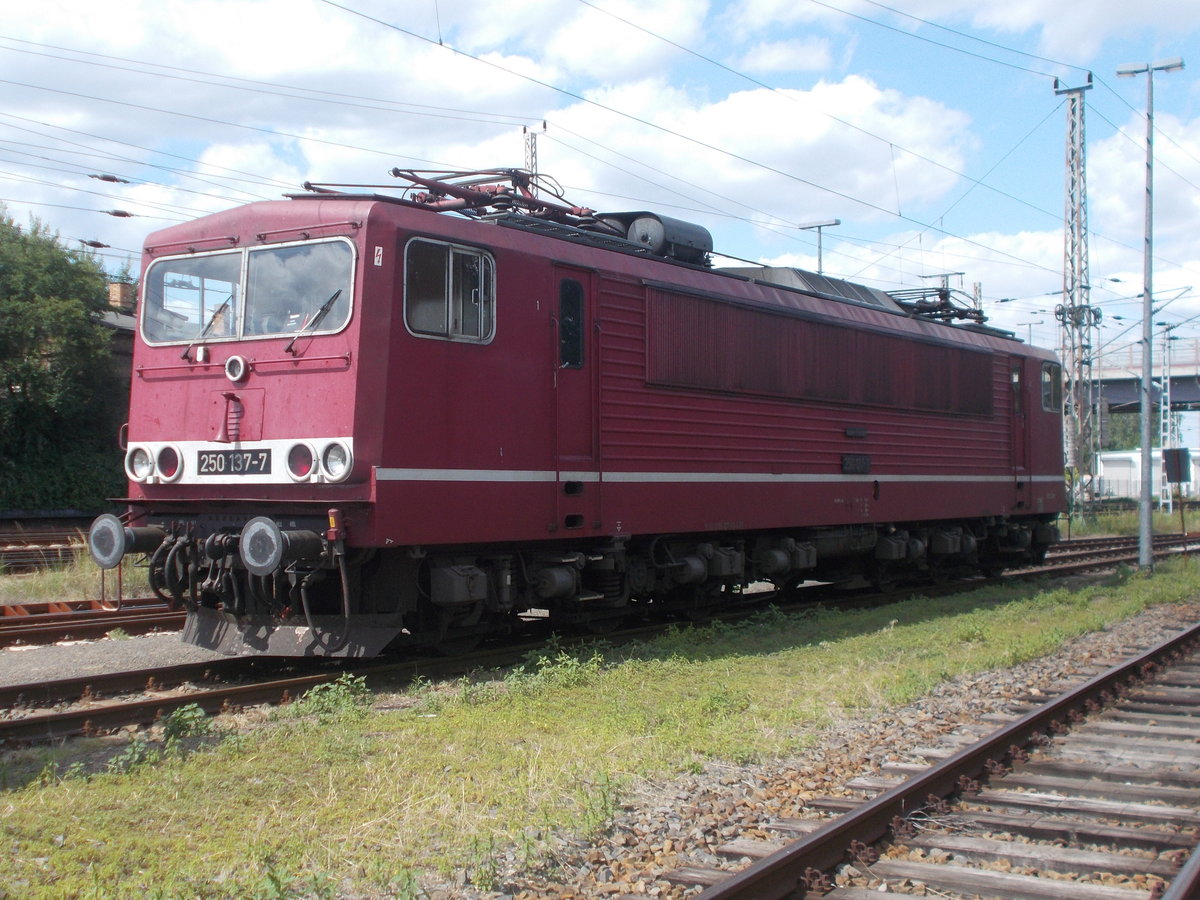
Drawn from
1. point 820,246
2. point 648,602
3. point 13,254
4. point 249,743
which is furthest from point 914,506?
point 13,254

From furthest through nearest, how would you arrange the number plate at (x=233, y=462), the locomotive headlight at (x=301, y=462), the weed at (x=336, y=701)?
the number plate at (x=233, y=462) < the locomotive headlight at (x=301, y=462) < the weed at (x=336, y=701)

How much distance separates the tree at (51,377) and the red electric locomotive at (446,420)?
2386 cm

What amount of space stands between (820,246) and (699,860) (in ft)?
86.6

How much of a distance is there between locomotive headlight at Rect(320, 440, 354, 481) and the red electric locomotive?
0.07ft

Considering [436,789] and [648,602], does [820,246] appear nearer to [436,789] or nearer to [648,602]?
[648,602]

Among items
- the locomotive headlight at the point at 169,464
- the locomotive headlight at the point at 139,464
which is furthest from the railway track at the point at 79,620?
the locomotive headlight at the point at 169,464

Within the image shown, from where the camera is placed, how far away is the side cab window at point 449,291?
8438 millimetres

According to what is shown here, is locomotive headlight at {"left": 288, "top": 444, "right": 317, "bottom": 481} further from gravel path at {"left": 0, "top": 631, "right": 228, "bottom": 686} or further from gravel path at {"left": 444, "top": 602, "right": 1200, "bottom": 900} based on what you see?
gravel path at {"left": 444, "top": 602, "right": 1200, "bottom": 900}

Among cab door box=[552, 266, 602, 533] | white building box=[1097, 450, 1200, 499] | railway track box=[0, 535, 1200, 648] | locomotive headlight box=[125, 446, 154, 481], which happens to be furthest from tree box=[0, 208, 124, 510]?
white building box=[1097, 450, 1200, 499]

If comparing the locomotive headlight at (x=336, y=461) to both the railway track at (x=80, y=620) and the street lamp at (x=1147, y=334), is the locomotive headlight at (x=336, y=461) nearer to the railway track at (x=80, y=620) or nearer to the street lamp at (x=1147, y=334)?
the railway track at (x=80, y=620)

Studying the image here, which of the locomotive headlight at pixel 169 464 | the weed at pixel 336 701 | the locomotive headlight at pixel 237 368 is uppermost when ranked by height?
the locomotive headlight at pixel 237 368

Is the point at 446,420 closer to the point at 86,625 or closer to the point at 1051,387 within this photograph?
the point at 86,625

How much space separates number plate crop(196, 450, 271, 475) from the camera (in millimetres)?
8344

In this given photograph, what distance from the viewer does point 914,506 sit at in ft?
48.4
